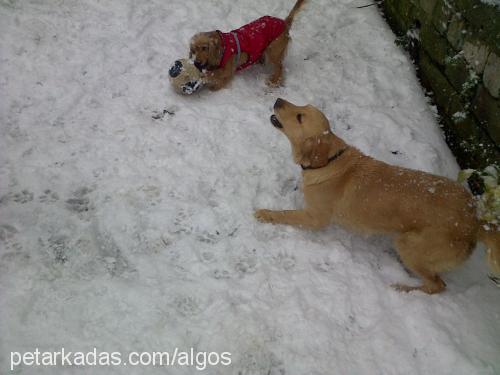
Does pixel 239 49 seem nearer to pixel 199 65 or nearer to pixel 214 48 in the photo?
pixel 214 48

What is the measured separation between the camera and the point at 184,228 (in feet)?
12.1

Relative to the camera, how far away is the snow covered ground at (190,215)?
117 inches

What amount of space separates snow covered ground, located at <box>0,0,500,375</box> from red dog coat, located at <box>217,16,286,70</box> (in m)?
0.41

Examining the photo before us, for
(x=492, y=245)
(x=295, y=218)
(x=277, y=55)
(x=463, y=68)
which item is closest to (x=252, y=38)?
(x=277, y=55)

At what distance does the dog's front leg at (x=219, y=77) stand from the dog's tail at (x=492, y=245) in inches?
131

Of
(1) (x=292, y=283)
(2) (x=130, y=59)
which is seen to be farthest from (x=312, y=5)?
(1) (x=292, y=283)

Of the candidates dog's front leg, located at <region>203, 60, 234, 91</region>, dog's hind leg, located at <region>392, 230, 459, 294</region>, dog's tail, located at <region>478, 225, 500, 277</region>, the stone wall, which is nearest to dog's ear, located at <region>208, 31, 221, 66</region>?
dog's front leg, located at <region>203, 60, 234, 91</region>

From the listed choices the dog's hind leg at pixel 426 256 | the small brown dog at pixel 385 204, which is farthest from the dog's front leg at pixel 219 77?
the dog's hind leg at pixel 426 256

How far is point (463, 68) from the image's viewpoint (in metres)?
4.36

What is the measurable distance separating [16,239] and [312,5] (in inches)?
212

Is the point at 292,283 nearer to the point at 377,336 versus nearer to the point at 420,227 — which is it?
the point at 377,336

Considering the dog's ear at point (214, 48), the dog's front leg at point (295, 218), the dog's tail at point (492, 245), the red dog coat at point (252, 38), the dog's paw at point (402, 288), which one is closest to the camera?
the dog's tail at point (492, 245)

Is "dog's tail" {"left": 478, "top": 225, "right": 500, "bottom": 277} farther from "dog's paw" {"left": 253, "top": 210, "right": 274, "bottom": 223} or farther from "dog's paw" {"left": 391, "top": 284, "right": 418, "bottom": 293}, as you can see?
"dog's paw" {"left": 253, "top": 210, "right": 274, "bottom": 223}

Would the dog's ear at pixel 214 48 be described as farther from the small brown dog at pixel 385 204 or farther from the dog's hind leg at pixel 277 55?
the small brown dog at pixel 385 204
